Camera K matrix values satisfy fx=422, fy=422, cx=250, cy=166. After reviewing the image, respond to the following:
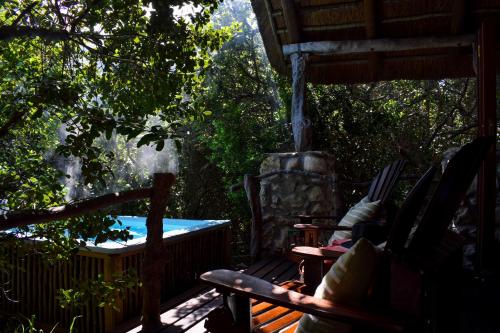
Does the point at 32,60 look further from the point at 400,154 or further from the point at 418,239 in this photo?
the point at 400,154

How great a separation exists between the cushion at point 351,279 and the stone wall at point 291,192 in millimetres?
3198

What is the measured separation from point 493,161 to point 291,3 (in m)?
2.37

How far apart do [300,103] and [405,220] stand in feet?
11.3

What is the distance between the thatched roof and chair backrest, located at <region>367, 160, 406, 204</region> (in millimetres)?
1492

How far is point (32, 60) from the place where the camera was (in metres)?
2.45

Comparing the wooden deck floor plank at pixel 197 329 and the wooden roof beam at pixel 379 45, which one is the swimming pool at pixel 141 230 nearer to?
the wooden deck floor plank at pixel 197 329

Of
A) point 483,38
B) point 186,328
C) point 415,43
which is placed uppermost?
point 415,43

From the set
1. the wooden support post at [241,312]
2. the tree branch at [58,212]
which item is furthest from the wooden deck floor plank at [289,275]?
the wooden support post at [241,312]

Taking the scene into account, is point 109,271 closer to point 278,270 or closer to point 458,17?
point 278,270

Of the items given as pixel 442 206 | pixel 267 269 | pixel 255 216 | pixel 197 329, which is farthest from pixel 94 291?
pixel 255 216

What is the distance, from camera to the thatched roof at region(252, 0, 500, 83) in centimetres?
393

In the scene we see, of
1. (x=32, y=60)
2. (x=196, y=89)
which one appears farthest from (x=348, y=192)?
(x=32, y=60)

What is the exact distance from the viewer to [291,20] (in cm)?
432

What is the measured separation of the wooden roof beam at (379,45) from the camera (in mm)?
4086
